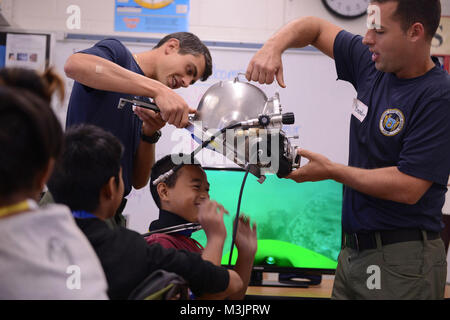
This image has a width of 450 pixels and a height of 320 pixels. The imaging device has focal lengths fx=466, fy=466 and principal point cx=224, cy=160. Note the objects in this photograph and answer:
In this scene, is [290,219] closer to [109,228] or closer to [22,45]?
[109,228]

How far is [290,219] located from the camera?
2.33 m

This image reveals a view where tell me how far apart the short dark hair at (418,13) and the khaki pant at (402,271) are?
2.07ft

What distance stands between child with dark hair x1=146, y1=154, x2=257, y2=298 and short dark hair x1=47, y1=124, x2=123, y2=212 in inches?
13.5

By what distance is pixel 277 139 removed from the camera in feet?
3.90

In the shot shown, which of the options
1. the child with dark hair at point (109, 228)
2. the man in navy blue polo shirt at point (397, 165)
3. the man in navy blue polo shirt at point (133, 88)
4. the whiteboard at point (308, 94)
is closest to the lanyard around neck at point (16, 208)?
the child with dark hair at point (109, 228)

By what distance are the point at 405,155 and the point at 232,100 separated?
521mm

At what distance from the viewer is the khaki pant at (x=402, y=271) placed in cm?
134

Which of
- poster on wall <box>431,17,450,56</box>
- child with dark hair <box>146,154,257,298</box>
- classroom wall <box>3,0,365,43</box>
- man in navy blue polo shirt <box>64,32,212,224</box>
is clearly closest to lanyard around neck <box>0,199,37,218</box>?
man in navy blue polo shirt <box>64,32,212,224</box>

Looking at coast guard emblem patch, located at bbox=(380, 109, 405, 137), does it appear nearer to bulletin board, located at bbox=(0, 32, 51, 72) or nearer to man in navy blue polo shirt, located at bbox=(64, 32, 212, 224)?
man in navy blue polo shirt, located at bbox=(64, 32, 212, 224)

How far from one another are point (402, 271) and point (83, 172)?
3.05ft

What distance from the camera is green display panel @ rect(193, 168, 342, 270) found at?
233 cm

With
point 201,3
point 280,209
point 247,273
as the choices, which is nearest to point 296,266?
point 280,209

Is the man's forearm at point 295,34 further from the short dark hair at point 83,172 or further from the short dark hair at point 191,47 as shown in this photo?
the short dark hair at point 83,172
